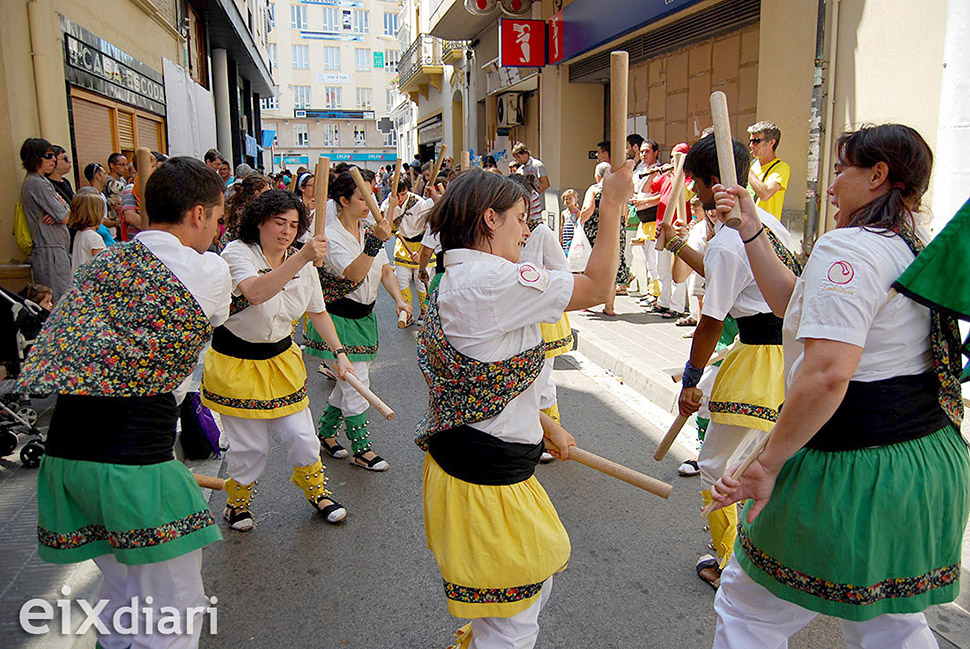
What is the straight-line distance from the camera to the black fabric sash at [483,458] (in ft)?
6.97

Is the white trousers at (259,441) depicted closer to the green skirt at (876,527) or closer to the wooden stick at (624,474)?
the wooden stick at (624,474)

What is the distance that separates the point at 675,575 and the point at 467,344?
1946mm

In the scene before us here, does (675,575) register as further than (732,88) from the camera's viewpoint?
No

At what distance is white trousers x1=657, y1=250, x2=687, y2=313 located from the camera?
29.4ft

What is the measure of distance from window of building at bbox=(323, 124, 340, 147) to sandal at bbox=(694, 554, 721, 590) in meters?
65.9

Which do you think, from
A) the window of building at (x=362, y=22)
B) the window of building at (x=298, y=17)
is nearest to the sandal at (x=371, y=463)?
the window of building at (x=362, y=22)

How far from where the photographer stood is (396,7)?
65.1 m

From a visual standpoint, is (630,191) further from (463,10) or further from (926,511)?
(463,10)

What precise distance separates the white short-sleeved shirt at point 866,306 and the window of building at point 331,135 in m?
67.0

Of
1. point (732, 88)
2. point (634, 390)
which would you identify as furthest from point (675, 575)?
point (732, 88)

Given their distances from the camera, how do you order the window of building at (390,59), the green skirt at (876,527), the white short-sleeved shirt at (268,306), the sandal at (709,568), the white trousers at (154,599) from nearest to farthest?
the green skirt at (876,527)
the white trousers at (154,599)
the sandal at (709,568)
the white short-sleeved shirt at (268,306)
the window of building at (390,59)

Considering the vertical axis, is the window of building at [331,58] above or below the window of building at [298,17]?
below

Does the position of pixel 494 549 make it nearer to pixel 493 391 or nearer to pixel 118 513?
pixel 493 391

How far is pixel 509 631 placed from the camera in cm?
215
